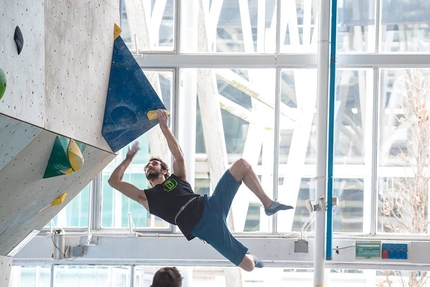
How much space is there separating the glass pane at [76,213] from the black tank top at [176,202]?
6.96 feet

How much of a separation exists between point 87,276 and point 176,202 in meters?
3.06

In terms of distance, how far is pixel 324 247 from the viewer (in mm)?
8180

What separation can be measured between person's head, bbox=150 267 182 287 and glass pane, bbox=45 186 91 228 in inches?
210

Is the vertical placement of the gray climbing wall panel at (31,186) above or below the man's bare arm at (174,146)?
below

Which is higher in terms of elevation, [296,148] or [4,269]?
[296,148]

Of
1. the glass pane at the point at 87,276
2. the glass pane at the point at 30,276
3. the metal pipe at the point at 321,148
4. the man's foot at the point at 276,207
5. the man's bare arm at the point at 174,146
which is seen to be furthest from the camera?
the glass pane at the point at 30,276

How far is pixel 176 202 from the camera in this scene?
22.7ft

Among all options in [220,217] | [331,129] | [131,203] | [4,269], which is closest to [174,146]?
[220,217]

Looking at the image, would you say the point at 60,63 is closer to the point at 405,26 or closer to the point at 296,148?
the point at 296,148

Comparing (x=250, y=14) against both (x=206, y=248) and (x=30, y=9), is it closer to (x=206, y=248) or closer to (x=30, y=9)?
(x=206, y=248)

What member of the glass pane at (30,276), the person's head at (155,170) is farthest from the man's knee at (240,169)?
the glass pane at (30,276)

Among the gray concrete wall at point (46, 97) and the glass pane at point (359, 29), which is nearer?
the gray concrete wall at point (46, 97)

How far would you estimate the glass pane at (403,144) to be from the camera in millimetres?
8656

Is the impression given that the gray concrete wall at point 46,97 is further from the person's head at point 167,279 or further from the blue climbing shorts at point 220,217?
the blue climbing shorts at point 220,217
